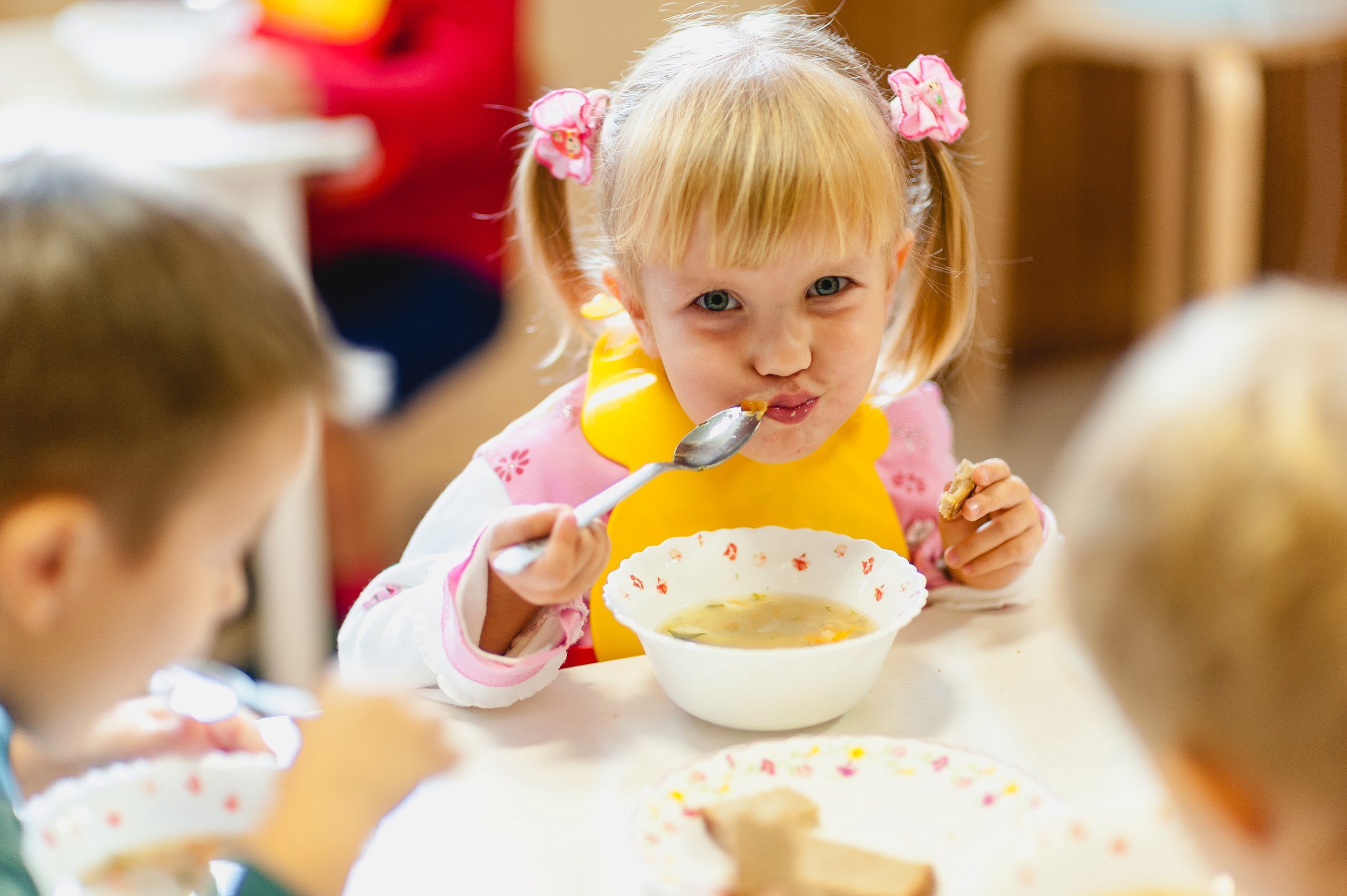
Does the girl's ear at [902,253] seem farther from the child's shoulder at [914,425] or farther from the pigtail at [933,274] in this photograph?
the child's shoulder at [914,425]

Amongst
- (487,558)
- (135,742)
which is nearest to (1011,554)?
(487,558)

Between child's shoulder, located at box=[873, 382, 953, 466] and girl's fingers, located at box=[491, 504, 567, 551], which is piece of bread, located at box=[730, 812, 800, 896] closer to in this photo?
girl's fingers, located at box=[491, 504, 567, 551]

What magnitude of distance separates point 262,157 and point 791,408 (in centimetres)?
104

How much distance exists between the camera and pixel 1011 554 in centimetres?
99

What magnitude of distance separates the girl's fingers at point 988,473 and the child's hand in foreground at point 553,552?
0.30 meters

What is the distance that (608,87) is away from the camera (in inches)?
42.9

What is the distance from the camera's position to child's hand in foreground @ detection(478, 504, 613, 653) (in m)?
0.82

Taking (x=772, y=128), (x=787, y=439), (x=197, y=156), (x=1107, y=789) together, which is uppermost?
(x=772, y=128)

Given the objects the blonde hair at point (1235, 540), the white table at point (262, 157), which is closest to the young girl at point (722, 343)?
the blonde hair at point (1235, 540)

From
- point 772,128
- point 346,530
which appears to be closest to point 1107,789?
point 772,128

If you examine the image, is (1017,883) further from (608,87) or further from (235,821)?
(608,87)

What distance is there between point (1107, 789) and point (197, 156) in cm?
139

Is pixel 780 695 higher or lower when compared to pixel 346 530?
higher

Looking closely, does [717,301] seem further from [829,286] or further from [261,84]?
[261,84]
